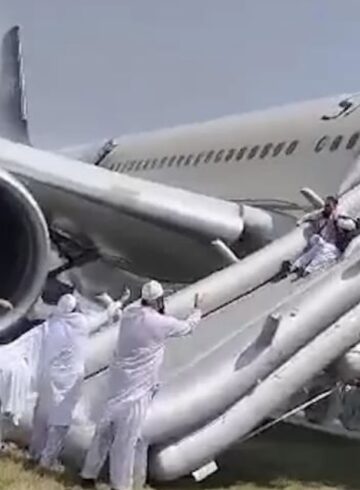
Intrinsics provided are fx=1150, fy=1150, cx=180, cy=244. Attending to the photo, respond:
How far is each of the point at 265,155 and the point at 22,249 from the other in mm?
4342

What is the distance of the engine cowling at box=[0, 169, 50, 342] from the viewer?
8.89 metres

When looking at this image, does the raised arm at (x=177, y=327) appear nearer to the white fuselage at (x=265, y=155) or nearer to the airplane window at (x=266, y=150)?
A: the white fuselage at (x=265, y=155)

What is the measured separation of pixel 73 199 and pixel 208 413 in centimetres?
453

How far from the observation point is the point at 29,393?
21.9 feet

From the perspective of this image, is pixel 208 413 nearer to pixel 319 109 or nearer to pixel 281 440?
pixel 281 440

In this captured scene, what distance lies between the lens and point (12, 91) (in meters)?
21.3

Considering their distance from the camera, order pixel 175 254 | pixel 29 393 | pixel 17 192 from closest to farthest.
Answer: pixel 29 393, pixel 17 192, pixel 175 254

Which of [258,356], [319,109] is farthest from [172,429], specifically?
[319,109]

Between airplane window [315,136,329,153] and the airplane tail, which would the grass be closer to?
airplane window [315,136,329,153]

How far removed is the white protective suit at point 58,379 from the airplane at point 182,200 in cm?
206

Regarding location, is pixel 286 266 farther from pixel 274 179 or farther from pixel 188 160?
pixel 188 160

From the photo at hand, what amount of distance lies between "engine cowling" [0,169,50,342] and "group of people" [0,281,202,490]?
6.79 feet

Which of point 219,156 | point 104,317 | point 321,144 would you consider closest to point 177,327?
point 104,317

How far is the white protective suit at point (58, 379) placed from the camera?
21.0ft
